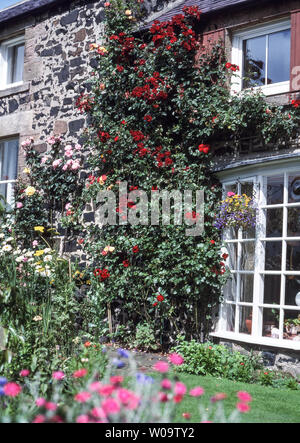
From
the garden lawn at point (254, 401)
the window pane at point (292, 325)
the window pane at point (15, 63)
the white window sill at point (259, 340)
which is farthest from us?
the window pane at point (15, 63)

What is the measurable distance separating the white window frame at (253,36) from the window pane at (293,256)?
6.30ft

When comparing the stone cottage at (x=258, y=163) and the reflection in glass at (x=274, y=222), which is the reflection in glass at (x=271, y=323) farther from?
the reflection in glass at (x=274, y=222)

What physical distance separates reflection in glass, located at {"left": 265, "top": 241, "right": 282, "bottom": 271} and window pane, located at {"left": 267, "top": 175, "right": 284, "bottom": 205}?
51 cm

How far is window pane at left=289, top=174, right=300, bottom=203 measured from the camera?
594 cm

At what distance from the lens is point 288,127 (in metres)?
5.89

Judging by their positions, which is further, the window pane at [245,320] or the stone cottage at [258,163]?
the window pane at [245,320]

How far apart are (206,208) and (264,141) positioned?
1106 millimetres

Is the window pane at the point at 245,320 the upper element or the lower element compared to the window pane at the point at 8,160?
lower

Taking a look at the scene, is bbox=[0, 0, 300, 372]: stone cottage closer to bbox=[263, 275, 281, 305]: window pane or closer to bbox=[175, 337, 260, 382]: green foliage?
bbox=[263, 275, 281, 305]: window pane

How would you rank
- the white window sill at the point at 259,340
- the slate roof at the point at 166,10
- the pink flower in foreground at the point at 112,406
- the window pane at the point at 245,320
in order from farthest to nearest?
the slate roof at the point at 166,10 < the window pane at the point at 245,320 < the white window sill at the point at 259,340 < the pink flower in foreground at the point at 112,406

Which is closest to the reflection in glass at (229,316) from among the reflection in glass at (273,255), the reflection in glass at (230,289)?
the reflection in glass at (230,289)

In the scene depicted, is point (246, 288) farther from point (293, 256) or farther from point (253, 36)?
point (253, 36)

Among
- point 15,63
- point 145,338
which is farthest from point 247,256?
point 15,63

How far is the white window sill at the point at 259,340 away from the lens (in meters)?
5.66
